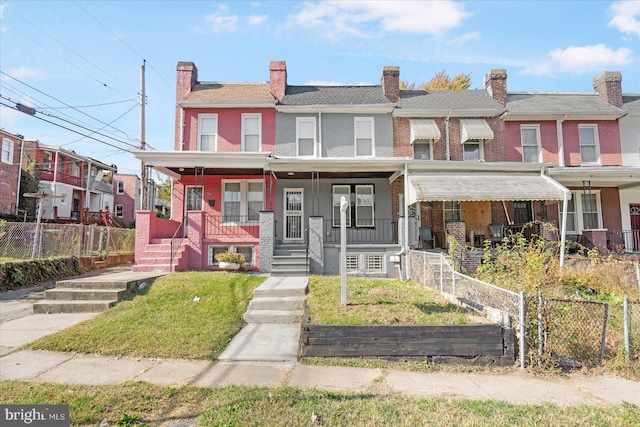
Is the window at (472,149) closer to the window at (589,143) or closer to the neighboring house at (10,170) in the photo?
the window at (589,143)

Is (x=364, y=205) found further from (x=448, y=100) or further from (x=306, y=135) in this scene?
(x=448, y=100)

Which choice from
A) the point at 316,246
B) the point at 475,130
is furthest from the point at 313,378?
the point at 475,130

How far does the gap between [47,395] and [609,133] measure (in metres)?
20.0

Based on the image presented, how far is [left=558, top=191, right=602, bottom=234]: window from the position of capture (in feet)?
47.4

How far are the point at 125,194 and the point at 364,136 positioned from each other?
3222 centimetres

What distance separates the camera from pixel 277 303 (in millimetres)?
7602

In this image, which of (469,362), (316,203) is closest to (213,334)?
(469,362)

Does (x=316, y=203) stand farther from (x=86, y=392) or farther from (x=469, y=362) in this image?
(x=86, y=392)

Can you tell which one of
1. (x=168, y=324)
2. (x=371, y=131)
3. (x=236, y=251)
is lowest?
(x=168, y=324)

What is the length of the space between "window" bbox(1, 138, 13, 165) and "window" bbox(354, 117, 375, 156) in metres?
22.9

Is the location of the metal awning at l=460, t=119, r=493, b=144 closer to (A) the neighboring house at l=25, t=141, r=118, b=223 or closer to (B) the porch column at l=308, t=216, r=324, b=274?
(B) the porch column at l=308, t=216, r=324, b=274

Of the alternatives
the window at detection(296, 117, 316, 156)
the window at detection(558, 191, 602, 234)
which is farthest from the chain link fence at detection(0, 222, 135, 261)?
the window at detection(558, 191, 602, 234)

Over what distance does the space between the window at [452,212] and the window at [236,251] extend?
7.96m

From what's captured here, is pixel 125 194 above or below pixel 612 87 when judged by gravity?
below
